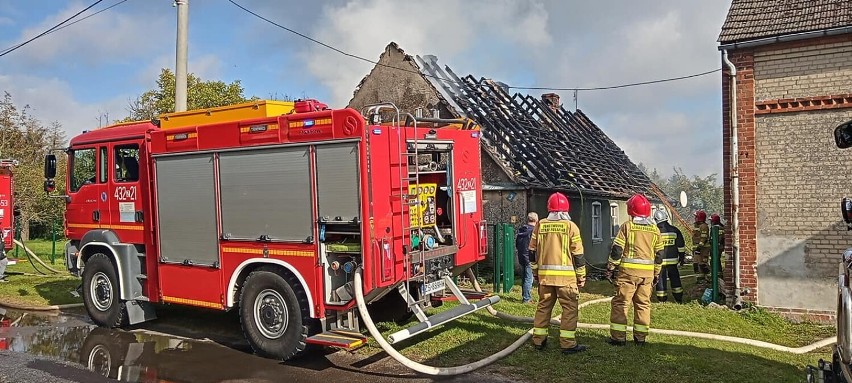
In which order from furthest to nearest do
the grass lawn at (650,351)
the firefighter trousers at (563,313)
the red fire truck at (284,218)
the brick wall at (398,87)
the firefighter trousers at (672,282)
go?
the brick wall at (398,87) < the firefighter trousers at (672,282) < the firefighter trousers at (563,313) < the red fire truck at (284,218) < the grass lawn at (650,351)

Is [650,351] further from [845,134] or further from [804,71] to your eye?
[804,71]

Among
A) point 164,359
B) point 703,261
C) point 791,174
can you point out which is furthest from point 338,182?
point 703,261

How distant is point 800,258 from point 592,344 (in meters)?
4.21

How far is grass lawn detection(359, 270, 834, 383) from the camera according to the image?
20.2ft

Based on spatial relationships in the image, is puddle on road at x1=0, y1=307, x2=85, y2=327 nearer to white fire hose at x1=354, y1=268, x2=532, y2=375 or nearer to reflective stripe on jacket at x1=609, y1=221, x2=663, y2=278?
white fire hose at x1=354, y1=268, x2=532, y2=375

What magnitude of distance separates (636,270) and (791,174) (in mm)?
3797

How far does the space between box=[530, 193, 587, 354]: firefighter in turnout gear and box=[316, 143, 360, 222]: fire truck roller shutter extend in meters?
2.26

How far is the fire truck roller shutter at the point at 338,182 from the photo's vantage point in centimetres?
640

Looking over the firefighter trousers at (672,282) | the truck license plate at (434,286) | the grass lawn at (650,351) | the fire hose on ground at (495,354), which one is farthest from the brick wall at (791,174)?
the truck license plate at (434,286)

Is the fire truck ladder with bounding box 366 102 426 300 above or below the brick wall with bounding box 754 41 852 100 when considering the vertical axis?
below

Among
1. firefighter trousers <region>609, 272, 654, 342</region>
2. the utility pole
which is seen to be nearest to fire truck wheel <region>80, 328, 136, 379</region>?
the utility pole

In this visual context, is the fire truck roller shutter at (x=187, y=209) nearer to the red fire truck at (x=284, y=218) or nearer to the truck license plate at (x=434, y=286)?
the red fire truck at (x=284, y=218)

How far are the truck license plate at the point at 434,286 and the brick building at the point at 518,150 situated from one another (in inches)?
294

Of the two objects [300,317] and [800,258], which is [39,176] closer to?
[300,317]
